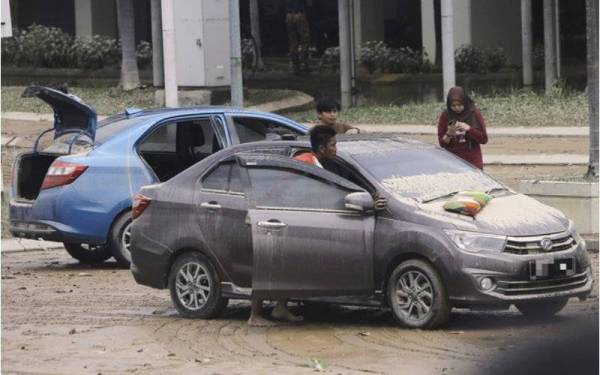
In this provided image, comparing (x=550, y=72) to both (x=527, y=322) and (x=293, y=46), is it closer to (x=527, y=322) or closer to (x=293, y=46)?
(x=293, y=46)

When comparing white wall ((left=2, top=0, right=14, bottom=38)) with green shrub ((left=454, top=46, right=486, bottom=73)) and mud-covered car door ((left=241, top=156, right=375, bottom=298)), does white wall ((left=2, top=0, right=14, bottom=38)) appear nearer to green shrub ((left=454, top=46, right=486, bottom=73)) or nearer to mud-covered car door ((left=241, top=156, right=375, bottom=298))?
mud-covered car door ((left=241, top=156, right=375, bottom=298))

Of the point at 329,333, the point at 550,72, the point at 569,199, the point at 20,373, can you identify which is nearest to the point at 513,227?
the point at 329,333

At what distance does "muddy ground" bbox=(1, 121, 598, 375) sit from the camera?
920 cm

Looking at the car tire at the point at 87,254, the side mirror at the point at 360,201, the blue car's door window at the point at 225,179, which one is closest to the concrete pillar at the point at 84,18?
the car tire at the point at 87,254

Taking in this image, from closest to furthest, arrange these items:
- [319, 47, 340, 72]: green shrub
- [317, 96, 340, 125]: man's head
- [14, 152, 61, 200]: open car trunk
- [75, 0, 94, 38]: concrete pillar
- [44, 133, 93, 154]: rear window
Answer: [317, 96, 340, 125]: man's head
[44, 133, 93, 154]: rear window
[14, 152, 61, 200]: open car trunk
[319, 47, 340, 72]: green shrub
[75, 0, 94, 38]: concrete pillar

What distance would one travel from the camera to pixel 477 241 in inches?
391

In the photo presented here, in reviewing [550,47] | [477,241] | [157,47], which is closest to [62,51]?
[157,47]

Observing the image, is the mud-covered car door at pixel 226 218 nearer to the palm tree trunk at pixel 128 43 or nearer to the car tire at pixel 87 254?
the car tire at pixel 87 254

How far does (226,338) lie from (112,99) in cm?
1993

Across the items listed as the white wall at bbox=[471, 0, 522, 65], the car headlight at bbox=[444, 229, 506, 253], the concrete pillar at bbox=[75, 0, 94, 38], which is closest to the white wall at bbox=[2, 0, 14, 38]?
the car headlight at bbox=[444, 229, 506, 253]

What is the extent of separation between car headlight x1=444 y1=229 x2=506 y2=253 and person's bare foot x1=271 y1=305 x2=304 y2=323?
160 centimetres

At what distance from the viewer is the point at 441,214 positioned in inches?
400

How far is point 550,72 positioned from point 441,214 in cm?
1762

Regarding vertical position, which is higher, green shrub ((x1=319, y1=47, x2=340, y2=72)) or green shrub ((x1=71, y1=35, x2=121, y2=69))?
green shrub ((x1=71, y1=35, x2=121, y2=69))
